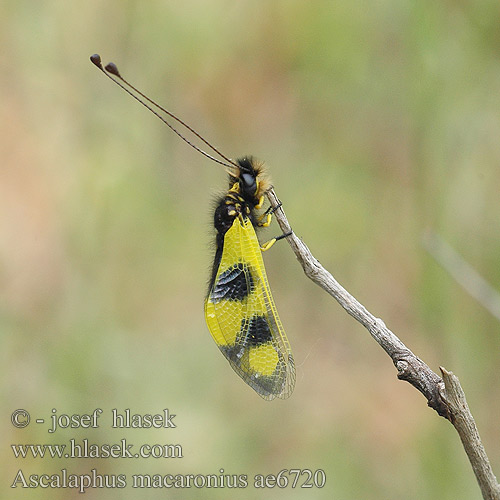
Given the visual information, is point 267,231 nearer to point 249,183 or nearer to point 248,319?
point 249,183

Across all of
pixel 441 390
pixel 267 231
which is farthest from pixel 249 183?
pixel 441 390

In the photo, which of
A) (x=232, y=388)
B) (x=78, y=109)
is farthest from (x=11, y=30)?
→ (x=232, y=388)

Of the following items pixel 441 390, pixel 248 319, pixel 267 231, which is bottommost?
pixel 441 390

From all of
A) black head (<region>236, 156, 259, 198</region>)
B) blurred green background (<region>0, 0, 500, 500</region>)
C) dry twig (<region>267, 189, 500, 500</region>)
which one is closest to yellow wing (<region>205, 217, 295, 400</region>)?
black head (<region>236, 156, 259, 198</region>)

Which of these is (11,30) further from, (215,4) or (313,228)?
(313,228)

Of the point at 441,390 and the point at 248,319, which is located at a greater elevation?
the point at 248,319
